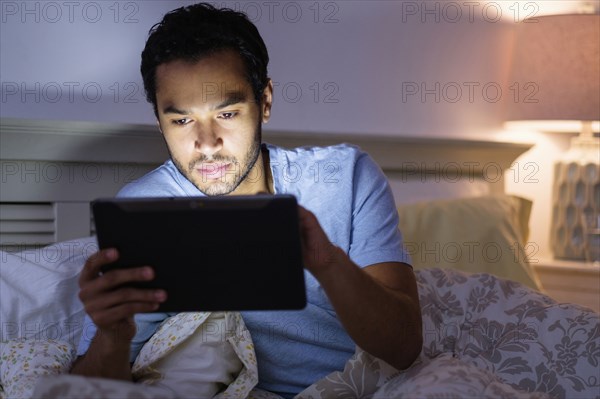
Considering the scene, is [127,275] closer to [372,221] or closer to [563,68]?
[372,221]

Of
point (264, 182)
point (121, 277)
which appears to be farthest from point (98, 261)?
point (264, 182)

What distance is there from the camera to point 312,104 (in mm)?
2066

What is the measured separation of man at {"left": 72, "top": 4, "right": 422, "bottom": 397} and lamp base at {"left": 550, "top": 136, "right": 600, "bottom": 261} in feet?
3.58

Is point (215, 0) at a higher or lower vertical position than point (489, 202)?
higher

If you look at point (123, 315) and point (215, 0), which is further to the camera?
point (215, 0)

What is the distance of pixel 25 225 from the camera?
1.69 meters

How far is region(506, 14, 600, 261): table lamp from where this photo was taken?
7.33 feet

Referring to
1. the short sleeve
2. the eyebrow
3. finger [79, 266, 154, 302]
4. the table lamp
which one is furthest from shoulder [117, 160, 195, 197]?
the table lamp

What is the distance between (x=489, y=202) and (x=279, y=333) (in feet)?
2.86

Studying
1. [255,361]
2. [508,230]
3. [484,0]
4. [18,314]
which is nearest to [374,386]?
[255,361]

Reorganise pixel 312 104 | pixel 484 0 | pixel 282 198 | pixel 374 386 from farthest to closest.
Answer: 1. pixel 484 0
2. pixel 312 104
3. pixel 374 386
4. pixel 282 198

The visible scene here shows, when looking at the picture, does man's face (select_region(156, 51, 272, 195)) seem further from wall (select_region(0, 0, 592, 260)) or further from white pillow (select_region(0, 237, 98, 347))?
wall (select_region(0, 0, 592, 260))

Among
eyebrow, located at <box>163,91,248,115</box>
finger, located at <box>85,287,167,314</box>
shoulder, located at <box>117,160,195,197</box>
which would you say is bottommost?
finger, located at <box>85,287,167,314</box>

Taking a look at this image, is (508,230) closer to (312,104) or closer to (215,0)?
(312,104)
